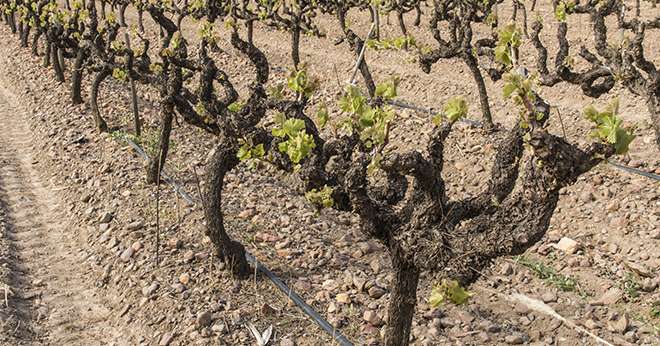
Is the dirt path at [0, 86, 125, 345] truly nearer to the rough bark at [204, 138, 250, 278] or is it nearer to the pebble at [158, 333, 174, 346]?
the pebble at [158, 333, 174, 346]

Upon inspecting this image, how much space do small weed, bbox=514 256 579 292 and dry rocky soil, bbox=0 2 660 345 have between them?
0.7 inches

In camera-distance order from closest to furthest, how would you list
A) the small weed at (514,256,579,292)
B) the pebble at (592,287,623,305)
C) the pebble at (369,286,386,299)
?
the pebble at (369,286,386,299) < the pebble at (592,287,623,305) < the small weed at (514,256,579,292)

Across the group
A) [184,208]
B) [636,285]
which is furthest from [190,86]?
[636,285]

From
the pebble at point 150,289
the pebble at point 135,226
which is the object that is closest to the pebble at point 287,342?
the pebble at point 150,289

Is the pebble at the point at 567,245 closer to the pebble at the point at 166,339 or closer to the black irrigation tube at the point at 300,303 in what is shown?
the black irrigation tube at the point at 300,303

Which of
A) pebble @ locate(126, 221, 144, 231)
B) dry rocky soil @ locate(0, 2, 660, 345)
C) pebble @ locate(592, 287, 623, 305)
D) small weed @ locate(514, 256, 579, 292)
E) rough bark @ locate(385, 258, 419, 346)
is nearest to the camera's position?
rough bark @ locate(385, 258, 419, 346)

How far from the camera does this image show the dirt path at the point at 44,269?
7.21m

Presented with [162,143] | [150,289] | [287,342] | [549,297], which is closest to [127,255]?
[150,289]

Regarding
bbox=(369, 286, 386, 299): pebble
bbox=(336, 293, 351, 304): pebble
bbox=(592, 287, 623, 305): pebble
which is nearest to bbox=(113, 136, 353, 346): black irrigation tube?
bbox=(336, 293, 351, 304): pebble

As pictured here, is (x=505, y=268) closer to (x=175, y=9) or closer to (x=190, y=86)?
(x=190, y=86)

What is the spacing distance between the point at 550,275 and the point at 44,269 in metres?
6.18

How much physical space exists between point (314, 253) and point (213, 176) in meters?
1.65

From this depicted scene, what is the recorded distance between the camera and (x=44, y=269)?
838 centimetres

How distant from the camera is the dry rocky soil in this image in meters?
6.69
